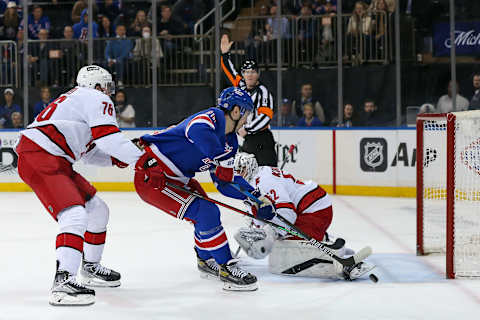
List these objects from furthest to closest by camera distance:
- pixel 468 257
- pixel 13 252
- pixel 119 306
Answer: pixel 13 252 < pixel 468 257 < pixel 119 306

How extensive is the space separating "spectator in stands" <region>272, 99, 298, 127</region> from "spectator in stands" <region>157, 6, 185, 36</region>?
1853 millimetres

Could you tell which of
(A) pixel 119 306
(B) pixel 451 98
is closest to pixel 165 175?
(A) pixel 119 306

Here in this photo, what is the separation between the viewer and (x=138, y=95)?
9.14m

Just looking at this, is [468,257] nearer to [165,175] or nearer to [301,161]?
[165,175]

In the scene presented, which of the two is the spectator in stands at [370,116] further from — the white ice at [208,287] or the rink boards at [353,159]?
the white ice at [208,287]

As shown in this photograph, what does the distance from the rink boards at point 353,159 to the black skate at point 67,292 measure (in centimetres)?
477

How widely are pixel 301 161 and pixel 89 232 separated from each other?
15.6 feet

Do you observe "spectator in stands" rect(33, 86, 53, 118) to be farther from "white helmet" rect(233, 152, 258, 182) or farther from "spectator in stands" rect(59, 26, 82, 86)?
"white helmet" rect(233, 152, 258, 182)

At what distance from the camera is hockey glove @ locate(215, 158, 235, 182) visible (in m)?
3.74

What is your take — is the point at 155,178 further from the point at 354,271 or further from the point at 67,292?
the point at 354,271

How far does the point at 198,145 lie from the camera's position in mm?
3572

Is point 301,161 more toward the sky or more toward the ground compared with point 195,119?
more toward the ground

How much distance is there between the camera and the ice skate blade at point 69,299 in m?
3.28

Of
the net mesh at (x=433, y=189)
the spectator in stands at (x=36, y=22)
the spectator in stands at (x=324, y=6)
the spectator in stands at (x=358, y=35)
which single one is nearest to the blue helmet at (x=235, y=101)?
the net mesh at (x=433, y=189)
